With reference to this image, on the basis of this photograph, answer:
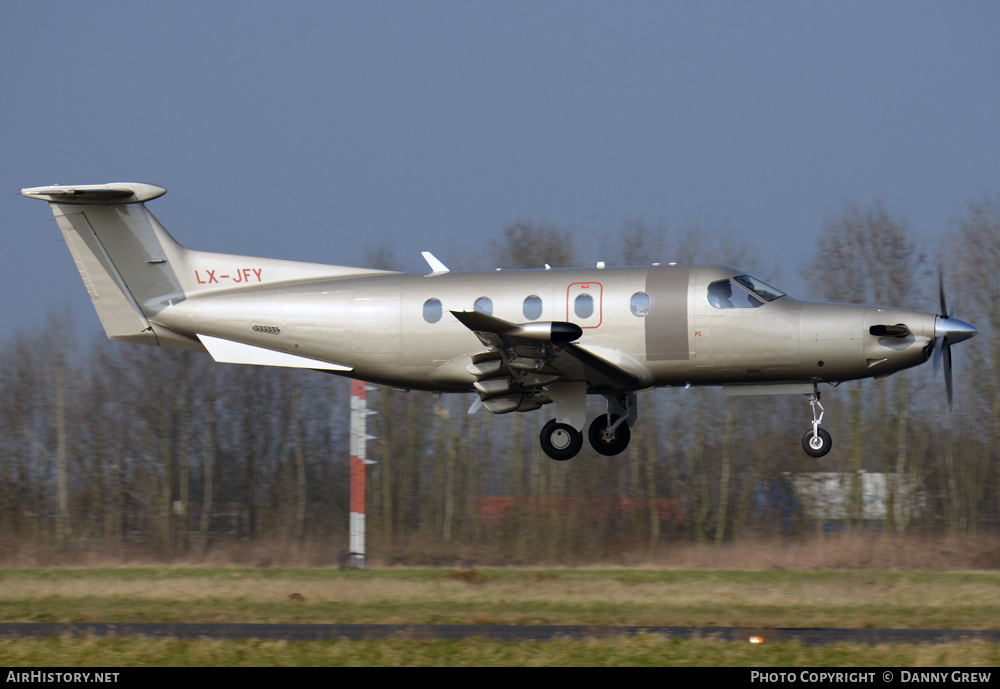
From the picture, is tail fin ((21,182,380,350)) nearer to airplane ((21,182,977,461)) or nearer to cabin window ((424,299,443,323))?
airplane ((21,182,977,461))

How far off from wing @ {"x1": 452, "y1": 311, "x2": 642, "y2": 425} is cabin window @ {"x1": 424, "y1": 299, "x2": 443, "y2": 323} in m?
1.04

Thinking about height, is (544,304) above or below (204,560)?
above

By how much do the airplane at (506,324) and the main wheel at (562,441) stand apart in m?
0.03

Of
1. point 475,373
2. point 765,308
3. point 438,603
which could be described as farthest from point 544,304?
point 438,603

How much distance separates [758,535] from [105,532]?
22932 millimetres

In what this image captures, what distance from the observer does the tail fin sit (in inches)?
737

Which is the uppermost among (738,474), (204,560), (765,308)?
(765,308)

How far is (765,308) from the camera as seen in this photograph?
16.2 m

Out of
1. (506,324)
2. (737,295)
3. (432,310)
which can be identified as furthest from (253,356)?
(737,295)

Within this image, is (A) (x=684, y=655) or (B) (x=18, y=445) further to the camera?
(B) (x=18, y=445)

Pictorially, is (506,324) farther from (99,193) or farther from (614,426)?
(99,193)

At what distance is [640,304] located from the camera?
16.3 m

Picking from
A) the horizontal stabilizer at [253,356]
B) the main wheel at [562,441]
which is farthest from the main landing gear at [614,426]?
the horizontal stabilizer at [253,356]

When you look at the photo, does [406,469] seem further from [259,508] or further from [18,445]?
[18,445]
